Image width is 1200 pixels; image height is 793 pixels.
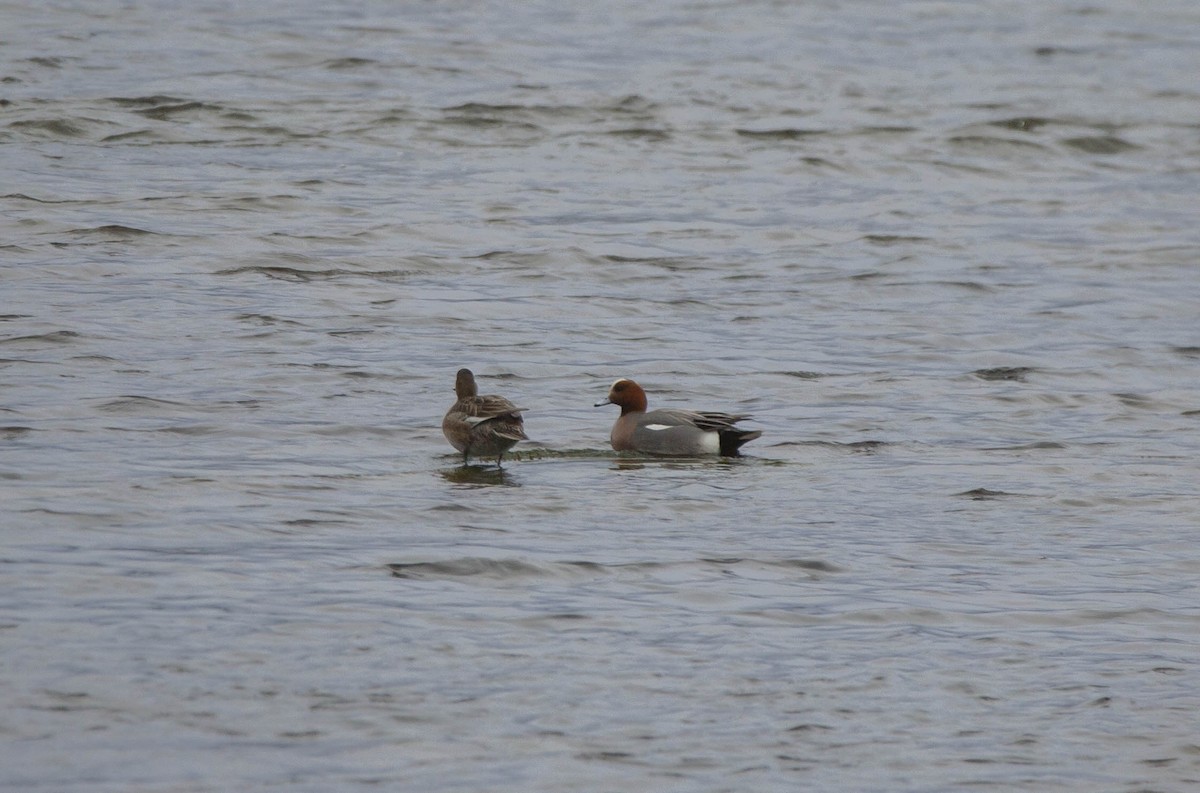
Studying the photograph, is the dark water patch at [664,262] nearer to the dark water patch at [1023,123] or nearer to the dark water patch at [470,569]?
the dark water patch at [1023,123]

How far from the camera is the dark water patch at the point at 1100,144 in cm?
2814

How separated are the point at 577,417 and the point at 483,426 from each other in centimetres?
236

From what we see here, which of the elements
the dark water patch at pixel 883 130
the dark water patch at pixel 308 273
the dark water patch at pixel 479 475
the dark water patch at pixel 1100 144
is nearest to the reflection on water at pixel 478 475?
the dark water patch at pixel 479 475

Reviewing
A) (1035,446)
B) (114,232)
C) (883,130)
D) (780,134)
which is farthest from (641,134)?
(1035,446)

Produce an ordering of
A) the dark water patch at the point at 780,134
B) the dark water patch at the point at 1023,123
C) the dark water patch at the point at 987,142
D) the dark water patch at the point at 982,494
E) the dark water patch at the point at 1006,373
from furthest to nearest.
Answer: the dark water patch at the point at 1023,123, the dark water patch at the point at 987,142, the dark water patch at the point at 780,134, the dark water patch at the point at 1006,373, the dark water patch at the point at 982,494

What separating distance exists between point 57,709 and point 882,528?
5.19 m

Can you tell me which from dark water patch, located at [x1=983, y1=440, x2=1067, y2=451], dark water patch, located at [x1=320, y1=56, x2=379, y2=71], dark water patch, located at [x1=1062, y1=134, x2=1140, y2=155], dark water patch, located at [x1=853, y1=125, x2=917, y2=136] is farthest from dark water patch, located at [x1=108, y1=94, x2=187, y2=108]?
dark water patch, located at [x1=983, y1=440, x2=1067, y2=451]

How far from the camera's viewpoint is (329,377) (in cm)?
1454

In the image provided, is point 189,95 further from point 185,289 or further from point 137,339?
point 137,339

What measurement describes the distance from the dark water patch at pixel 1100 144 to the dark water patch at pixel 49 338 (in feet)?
57.0

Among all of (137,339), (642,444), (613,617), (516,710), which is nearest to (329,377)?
(137,339)

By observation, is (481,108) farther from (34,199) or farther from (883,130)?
(34,199)

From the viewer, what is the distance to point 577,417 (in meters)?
14.3

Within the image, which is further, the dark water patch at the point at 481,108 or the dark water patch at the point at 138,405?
the dark water patch at the point at 481,108
